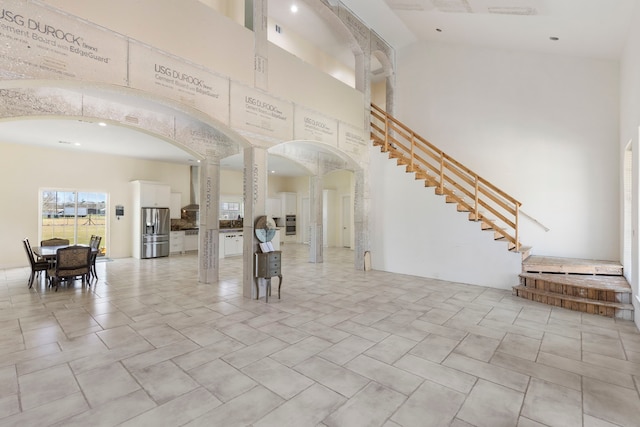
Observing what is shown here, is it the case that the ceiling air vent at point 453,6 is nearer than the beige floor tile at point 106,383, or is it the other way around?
the beige floor tile at point 106,383

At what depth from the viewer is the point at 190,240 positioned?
11078 mm

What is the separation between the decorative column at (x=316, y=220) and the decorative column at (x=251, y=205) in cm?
371

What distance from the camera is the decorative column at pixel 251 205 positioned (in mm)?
4898

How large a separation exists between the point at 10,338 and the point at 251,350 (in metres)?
2.82

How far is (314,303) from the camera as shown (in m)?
4.68

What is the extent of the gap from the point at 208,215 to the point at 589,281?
6712 mm

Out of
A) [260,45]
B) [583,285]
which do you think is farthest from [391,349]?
[260,45]

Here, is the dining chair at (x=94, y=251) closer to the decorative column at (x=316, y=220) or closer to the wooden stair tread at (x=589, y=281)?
the decorative column at (x=316, y=220)

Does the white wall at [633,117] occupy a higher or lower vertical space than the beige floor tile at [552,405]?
higher

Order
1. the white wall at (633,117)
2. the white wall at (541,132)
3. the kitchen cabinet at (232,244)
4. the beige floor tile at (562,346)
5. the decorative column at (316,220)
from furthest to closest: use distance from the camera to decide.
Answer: the kitchen cabinet at (232,244) < the decorative column at (316,220) < the white wall at (541,132) < the white wall at (633,117) < the beige floor tile at (562,346)

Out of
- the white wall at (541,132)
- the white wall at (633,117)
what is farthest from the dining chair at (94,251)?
the white wall at (633,117)

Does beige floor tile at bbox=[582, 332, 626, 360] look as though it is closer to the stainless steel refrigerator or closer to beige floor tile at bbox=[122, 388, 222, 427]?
beige floor tile at bbox=[122, 388, 222, 427]

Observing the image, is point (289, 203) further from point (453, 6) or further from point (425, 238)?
point (453, 6)

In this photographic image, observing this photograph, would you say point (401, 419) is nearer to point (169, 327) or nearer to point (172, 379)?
point (172, 379)
